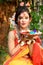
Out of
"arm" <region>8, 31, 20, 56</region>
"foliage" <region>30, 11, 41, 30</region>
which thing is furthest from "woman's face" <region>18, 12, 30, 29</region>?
"foliage" <region>30, 11, 41, 30</region>

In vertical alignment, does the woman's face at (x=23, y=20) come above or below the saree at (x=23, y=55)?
above

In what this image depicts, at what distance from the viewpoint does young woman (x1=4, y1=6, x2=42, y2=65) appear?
2.20m

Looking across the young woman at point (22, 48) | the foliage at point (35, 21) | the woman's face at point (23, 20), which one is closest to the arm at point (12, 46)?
the young woman at point (22, 48)

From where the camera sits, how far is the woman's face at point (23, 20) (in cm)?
226

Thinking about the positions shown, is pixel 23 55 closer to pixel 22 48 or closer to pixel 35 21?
pixel 22 48

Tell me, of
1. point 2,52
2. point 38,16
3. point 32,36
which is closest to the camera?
point 32,36

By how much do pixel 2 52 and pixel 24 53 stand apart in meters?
1.62

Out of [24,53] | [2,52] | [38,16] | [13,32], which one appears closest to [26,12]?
[13,32]

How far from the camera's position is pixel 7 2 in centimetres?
403

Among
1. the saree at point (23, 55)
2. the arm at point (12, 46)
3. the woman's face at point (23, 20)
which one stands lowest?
the saree at point (23, 55)

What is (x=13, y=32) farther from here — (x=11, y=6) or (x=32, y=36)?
(x=11, y=6)

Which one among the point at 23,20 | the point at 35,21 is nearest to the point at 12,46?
the point at 23,20

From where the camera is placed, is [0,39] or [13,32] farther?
[0,39]

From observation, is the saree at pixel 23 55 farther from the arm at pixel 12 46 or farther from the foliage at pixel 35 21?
the foliage at pixel 35 21
